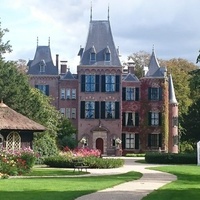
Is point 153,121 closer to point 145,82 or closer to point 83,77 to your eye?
point 145,82

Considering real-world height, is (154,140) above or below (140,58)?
below

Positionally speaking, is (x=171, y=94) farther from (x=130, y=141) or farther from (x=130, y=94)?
(x=130, y=141)

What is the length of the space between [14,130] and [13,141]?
901 millimetres

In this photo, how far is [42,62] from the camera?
66.4 metres

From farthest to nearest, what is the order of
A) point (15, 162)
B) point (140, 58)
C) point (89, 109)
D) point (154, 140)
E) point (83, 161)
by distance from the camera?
point (140, 58) < point (154, 140) < point (89, 109) < point (83, 161) < point (15, 162)

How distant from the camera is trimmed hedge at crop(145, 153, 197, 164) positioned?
45219 mm

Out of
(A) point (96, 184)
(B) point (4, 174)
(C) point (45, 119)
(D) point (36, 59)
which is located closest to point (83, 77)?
(D) point (36, 59)

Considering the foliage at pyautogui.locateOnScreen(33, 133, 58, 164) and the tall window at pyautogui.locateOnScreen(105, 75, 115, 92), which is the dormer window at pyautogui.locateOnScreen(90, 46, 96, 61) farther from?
the foliage at pyautogui.locateOnScreen(33, 133, 58, 164)

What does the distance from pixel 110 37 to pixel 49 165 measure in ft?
98.3

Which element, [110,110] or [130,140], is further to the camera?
[130,140]

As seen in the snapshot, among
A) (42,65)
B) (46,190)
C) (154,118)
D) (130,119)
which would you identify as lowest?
(46,190)

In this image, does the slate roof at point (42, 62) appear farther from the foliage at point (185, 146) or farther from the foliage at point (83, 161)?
the foliage at point (83, 161)

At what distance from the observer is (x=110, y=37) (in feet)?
212

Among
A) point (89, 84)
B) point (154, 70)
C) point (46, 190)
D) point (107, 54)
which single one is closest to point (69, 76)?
point (89, 84)
